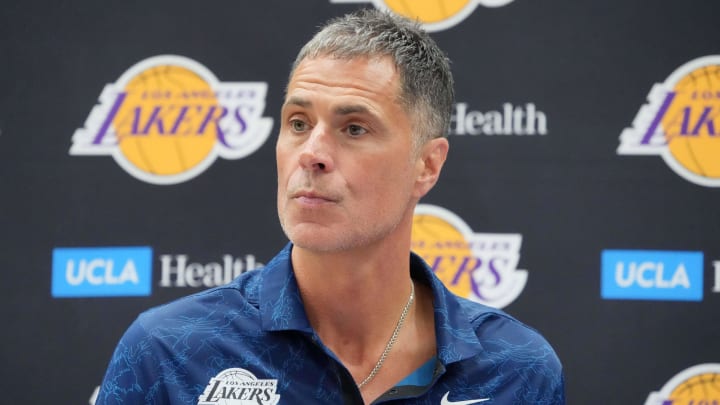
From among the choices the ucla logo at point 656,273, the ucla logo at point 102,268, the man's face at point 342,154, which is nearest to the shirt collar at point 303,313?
the man's face at point 342,154

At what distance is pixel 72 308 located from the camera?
2920 mm

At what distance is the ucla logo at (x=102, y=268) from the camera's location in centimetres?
291

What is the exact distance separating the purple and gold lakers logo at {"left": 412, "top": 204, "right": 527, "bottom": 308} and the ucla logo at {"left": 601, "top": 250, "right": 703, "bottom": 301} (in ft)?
1.04

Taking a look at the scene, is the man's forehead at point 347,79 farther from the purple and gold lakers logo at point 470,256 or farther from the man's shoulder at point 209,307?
the purple and gold lakers logo at point 470,256

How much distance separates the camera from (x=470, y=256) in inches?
115

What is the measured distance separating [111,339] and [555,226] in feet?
5.38

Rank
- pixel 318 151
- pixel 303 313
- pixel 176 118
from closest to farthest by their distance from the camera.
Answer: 1. pixel 318 151
2. pixel 303 313
3. pixel 176 118

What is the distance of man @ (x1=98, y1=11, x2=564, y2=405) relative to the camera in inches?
60.5

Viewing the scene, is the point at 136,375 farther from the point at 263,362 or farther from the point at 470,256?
the point at 470,256

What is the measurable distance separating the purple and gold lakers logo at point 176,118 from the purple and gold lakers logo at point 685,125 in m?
1.34

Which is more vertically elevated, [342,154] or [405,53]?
[405,53]

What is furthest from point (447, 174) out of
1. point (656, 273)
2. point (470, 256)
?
point (656, 273)

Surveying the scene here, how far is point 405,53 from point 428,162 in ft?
0.81

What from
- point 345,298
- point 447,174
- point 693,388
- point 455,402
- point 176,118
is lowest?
point 693,388
